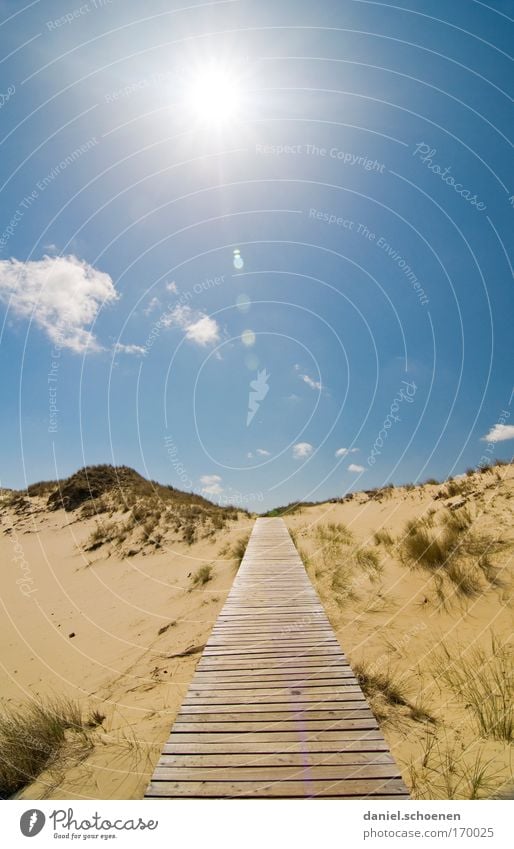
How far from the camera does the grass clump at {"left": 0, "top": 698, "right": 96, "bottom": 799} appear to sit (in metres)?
3.82

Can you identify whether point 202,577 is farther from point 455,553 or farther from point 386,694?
point 386,694

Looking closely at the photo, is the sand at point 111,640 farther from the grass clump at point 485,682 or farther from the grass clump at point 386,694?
the grass clump at point 485,682

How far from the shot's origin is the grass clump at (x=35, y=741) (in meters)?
3.82

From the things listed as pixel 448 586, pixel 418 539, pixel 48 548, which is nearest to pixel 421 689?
pixel 448 586

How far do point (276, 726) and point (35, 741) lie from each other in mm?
2897

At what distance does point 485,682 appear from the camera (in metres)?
4.46

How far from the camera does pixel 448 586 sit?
24.3ft

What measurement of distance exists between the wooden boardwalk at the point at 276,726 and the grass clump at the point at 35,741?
1.54 m

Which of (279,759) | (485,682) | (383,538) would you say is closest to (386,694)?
(485,682)

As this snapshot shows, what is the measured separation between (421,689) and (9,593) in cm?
1449

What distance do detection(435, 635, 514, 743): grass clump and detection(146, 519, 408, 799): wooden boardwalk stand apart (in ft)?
4.13
